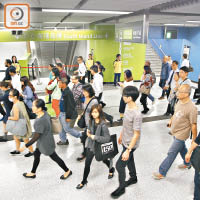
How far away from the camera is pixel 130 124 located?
2707 millimetres

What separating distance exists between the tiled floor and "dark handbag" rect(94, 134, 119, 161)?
59 centimetres

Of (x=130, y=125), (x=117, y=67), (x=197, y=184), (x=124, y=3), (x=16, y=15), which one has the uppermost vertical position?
(x=124, y=3)

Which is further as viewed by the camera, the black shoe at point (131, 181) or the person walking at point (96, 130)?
the black shoe at point (131, 181)

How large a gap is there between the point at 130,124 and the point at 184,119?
0.81 meters

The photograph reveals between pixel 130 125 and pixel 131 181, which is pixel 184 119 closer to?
pixel 130 125

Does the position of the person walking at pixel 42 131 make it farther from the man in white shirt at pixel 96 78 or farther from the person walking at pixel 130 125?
the man in white shirt at pixel 96 78

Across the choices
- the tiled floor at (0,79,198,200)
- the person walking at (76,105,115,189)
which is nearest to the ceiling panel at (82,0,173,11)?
the person walking at (76,105,115,189)

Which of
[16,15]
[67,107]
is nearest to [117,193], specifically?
[67,107]

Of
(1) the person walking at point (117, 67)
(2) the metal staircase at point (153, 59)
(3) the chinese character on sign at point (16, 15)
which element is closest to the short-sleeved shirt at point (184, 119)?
(3) the chinese character on sign at point (16, 15)

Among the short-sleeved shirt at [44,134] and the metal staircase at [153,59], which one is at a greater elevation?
the metal staircase at [153,59]

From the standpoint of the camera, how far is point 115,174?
11.4 feet

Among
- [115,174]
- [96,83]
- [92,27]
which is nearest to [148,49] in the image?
[92,27]

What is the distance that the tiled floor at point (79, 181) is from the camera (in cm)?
304

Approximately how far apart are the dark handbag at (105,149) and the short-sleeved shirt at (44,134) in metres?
0.68
